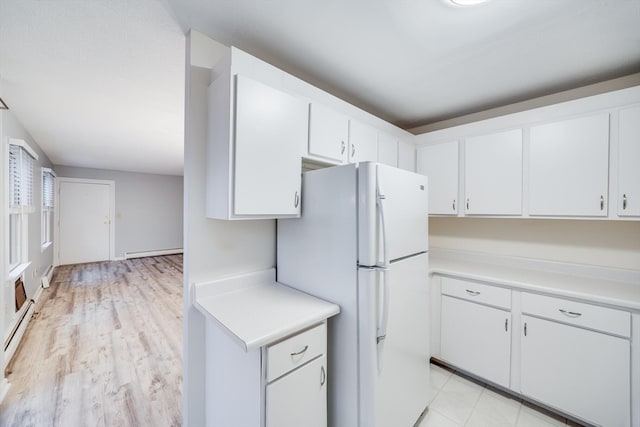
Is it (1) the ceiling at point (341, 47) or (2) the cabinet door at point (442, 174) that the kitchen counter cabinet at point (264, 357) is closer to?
(1) the ceiling at point (341, 47)

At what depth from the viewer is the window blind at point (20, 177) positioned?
2.69m

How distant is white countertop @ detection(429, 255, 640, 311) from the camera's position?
157 cm

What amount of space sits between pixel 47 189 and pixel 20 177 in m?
2.29

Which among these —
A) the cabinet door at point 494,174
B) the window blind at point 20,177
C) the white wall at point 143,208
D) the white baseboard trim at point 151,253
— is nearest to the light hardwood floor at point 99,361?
the window blind at point 20,177

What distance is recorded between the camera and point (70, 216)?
18.9ft

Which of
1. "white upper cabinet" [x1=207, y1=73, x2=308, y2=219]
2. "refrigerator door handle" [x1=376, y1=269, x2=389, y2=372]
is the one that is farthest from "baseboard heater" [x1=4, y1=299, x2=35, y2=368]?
"refrigerator door handle" [x1=376, y1=269, x2=389, y2=372]

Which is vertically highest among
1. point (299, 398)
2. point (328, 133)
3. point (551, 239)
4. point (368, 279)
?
point (328, 133)

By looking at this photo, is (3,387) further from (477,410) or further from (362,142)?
(477,410)

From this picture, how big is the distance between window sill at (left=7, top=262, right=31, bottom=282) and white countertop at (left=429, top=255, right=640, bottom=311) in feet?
13.4

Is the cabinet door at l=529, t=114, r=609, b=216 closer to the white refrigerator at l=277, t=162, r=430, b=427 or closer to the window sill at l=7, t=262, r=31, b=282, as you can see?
the white refrigerator at l=277, t=162, r=430, b=427

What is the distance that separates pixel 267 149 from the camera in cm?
Answer: 134

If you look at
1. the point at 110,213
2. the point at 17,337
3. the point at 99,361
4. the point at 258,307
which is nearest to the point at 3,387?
the point at 99,361

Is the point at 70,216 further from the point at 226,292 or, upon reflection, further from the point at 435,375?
the point at 435,375

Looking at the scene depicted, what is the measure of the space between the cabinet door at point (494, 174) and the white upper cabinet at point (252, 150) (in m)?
1.67
